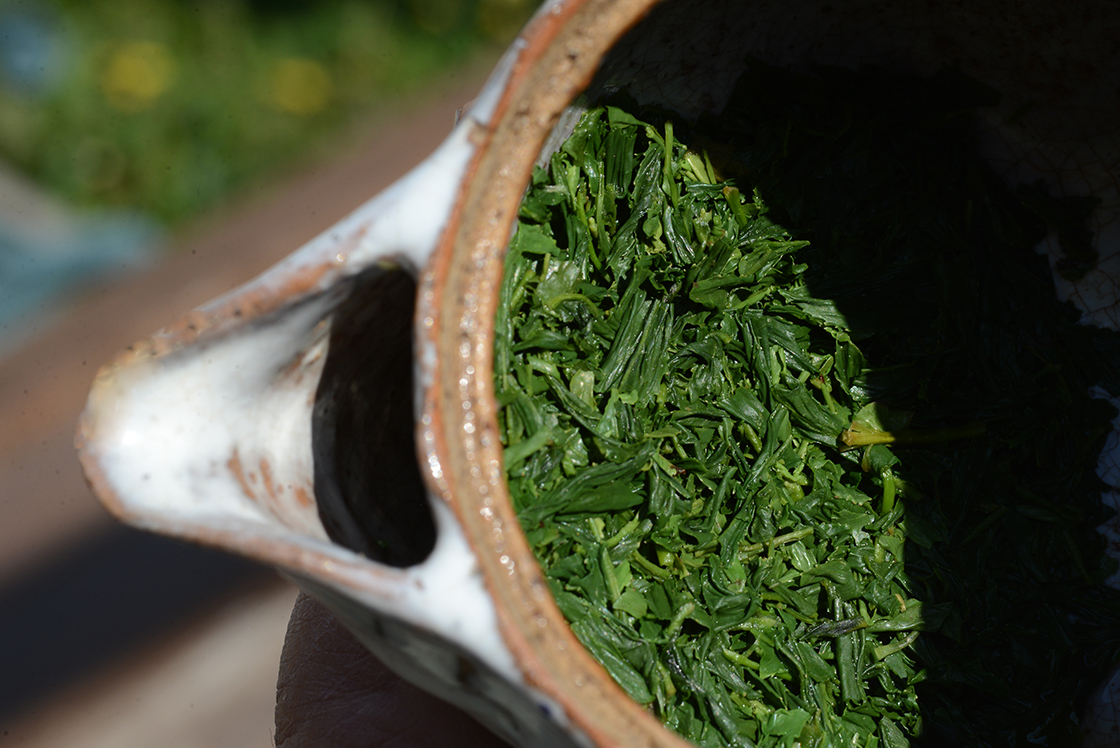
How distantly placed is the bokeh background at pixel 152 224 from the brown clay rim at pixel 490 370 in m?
1.81

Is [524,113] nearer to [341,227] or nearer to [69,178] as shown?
[341,227]

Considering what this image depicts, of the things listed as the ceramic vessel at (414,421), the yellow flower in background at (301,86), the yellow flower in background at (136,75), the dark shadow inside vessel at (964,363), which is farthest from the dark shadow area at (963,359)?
the yellow flower in background at (136,75)

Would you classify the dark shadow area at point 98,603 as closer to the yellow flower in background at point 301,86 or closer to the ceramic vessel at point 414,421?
the yellow flower in background at point 301,86

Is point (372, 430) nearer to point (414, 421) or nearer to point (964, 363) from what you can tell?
point (414, 421)

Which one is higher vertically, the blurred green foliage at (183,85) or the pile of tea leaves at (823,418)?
the blurred green foliage at (183,85)

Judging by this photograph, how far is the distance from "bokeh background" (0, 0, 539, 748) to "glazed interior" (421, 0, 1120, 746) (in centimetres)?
172

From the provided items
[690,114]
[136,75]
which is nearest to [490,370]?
[690,114]

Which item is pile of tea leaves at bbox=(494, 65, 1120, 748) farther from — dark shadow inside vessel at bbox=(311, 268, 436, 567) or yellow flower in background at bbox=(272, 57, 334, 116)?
yellow flower in background at bbox=(272, 57, 334, 116)

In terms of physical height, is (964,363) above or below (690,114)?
below

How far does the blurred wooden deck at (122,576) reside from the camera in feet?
7.56

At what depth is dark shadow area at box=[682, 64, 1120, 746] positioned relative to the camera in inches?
50.1

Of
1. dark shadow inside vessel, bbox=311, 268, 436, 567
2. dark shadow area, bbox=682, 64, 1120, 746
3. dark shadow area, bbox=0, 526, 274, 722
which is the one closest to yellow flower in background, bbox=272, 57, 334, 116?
dark shadow area, bbox=0, 526, 274, 722

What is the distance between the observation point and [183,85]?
2656 mm

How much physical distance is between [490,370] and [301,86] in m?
2.26
